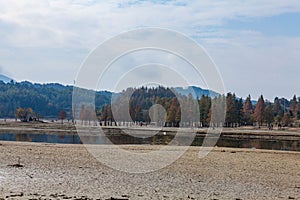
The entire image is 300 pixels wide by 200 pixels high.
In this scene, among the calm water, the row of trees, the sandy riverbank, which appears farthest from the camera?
the row of trees

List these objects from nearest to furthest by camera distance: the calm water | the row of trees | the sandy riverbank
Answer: the sandy riverbank < the calm water < the row of trees

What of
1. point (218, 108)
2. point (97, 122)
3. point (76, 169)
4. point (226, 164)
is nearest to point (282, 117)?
point (218, 108)

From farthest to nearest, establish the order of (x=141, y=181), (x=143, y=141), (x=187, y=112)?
(x=187, y=112) → (x=143, y=141) → (x=141, y=181)

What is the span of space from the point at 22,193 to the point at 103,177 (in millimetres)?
6338

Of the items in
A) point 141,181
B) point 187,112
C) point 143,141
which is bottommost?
point 141,181

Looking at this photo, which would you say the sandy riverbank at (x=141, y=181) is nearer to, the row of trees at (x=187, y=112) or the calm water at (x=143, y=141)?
the calm water at (x=143, y=141)

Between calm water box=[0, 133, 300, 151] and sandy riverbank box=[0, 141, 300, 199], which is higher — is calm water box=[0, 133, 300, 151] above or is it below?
above

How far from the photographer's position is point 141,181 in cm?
2244

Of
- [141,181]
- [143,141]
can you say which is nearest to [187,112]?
[143,141]

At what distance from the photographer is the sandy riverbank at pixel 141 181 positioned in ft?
60.7

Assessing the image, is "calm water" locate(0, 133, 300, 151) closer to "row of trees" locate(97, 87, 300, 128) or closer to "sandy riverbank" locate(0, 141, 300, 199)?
"sandy riverbank" locate(0, 141, 300, 199)

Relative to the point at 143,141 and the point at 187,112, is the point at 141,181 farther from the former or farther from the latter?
the point at 187,112

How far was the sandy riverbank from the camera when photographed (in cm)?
1850

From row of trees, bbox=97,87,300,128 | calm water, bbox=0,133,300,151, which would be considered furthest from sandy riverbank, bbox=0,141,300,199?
row of trees, bbox=97,87,300,128
